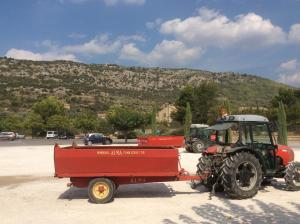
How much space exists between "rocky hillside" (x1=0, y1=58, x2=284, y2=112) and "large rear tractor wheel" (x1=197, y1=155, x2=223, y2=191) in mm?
74498

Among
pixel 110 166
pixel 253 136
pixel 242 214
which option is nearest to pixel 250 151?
pixel 253 136

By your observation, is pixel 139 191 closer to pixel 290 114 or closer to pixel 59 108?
pixel 290 114

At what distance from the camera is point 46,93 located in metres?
95.0

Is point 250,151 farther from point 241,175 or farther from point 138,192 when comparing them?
point 138,192

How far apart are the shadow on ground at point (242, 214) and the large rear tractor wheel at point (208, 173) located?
1.42 metres

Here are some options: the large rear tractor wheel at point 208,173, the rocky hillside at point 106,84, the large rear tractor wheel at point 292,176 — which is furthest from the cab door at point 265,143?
the rocky hillside at point 106,84

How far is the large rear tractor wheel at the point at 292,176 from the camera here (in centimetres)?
1248

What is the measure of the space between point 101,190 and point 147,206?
137cm

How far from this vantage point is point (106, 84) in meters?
106

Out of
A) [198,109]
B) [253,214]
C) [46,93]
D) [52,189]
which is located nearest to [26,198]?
[52,189]

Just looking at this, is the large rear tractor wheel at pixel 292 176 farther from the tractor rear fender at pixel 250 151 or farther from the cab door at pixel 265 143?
the tractor rear fender at pixel 250 151

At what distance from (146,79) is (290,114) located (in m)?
57.5

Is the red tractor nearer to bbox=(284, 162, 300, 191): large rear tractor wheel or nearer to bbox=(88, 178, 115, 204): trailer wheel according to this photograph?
bbox=(284, 162, 300, 191): large rear tractor wheel

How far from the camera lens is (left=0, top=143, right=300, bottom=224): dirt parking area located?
9227 millimetres
